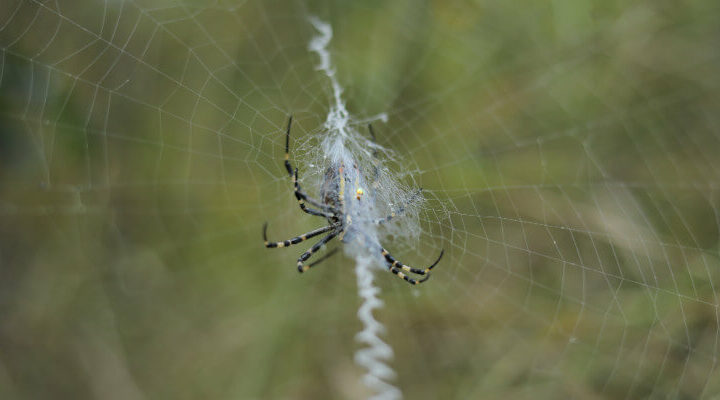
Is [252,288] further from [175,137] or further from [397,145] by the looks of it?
[397,145]

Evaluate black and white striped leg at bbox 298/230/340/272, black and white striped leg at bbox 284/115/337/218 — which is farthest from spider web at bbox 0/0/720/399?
black and white striped leg at bbox 298/230/340/272

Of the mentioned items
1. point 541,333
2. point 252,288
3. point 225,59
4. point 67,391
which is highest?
point 225,59

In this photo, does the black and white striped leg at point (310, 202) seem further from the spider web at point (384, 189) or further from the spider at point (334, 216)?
the spider web at point (384, 189)

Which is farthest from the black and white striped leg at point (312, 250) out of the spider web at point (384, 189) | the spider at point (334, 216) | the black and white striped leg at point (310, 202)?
the spider web at point (384, 189)

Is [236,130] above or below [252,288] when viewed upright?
above

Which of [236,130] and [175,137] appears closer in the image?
[236,130]

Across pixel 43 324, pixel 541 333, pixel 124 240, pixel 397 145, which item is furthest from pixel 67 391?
pixel 541 333

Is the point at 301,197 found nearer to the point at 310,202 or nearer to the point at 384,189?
the point at 310,202

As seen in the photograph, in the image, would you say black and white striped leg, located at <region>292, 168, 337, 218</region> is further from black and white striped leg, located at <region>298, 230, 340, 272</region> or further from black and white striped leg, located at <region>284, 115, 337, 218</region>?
black and white striped leg, located at <region>298, 230, 340, 272</region>
